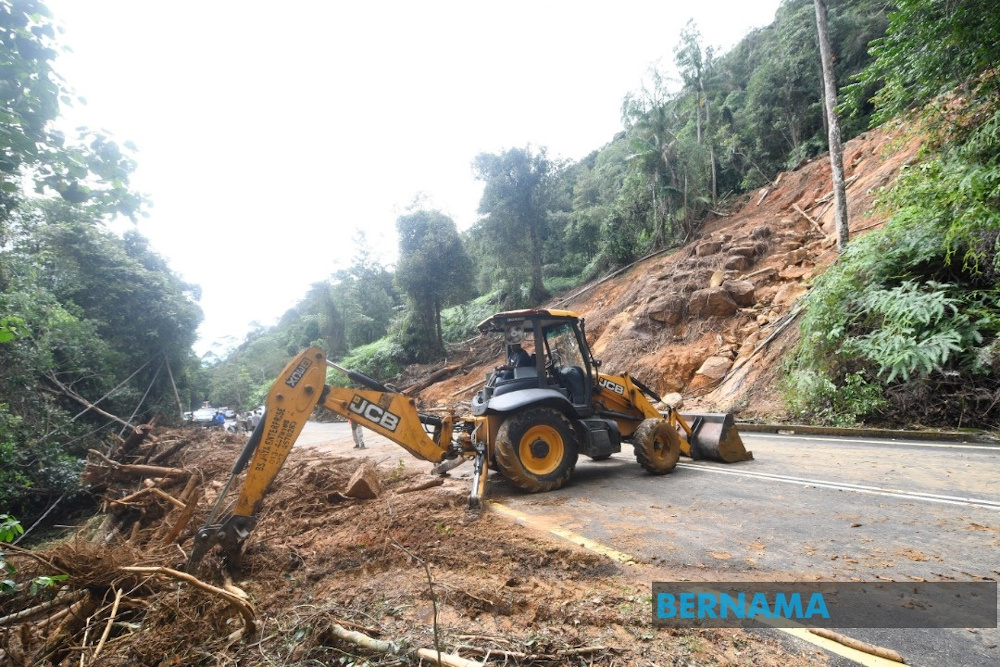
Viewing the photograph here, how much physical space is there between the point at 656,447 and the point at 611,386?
1017 millimetres

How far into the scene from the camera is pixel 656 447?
554cm

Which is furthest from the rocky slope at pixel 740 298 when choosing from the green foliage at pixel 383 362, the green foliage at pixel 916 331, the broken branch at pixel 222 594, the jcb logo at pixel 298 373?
the broken branch at pixel 222 594

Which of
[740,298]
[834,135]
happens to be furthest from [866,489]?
[740,298]

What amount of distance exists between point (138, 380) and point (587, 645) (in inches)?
825

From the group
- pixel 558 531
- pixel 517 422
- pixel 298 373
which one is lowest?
pixel 558 531

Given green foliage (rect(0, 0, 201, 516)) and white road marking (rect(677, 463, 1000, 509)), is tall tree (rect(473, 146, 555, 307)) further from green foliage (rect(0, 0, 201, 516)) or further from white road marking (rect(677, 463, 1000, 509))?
white road marking (rect(677, 463, 1000, 509))

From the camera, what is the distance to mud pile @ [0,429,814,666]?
204 cm

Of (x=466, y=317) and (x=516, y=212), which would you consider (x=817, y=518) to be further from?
(x=466, y=317)

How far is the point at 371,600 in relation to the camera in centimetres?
273

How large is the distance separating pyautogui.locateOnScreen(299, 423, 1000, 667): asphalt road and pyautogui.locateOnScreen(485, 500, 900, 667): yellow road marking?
77mm

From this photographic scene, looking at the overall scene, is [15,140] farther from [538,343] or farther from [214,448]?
[214,448]

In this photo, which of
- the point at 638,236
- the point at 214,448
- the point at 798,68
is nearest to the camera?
the point at 214,448

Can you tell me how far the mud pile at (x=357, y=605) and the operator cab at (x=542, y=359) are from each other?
1.80m

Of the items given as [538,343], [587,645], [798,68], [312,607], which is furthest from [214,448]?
[798,68]
